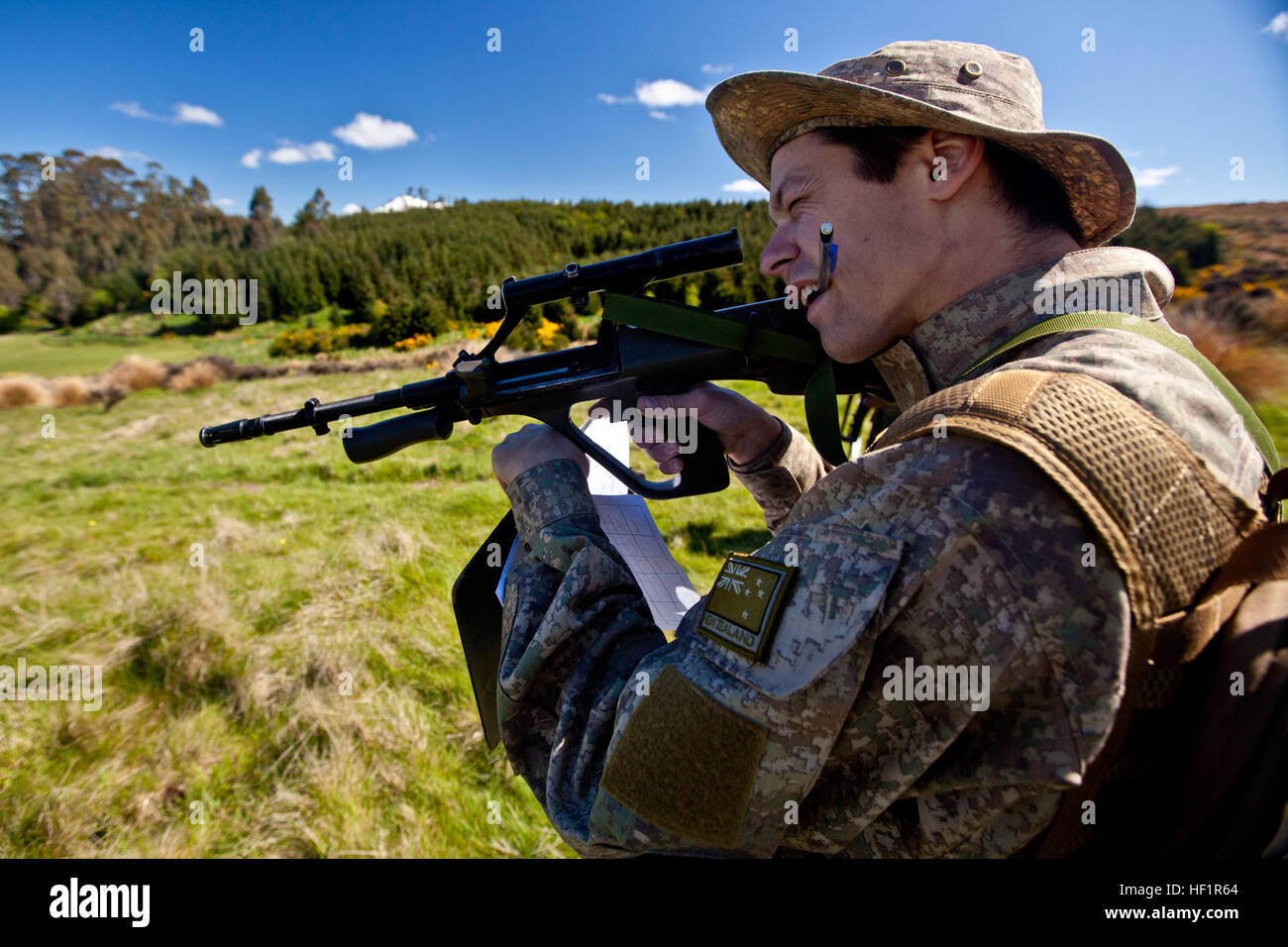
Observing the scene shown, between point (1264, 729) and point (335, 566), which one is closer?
point (1264, 729)

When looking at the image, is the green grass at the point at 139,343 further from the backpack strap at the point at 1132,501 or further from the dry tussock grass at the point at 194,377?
the backpack strap at the point at 1132,501

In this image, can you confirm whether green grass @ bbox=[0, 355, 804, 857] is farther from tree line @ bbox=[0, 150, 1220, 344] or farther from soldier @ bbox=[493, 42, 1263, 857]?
tree line @ bbox=[0, 150, 1220, 344]

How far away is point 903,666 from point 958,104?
4.88 ft

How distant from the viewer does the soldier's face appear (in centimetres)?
179

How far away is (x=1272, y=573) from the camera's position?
120 centimetres

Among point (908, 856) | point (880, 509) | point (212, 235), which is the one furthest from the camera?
point (212, 235)

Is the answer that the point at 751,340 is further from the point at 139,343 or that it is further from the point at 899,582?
the point at 139,343

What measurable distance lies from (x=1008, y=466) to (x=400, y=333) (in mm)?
34233

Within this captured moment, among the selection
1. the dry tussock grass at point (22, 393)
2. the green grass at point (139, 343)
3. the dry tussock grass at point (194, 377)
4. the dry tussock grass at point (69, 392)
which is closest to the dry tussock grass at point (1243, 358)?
the dry tussock grass at point (22, 393)

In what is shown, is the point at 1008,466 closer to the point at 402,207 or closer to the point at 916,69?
the point at 916,69

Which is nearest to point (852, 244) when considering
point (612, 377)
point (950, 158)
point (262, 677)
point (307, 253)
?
point (950, 158)

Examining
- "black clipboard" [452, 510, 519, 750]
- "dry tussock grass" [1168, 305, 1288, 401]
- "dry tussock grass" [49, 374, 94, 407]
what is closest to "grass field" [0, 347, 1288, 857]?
"black clipboard" [452, 510, 519, 750]

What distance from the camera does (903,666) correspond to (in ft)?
4.17

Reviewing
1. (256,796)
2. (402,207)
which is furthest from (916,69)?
(402,207)
